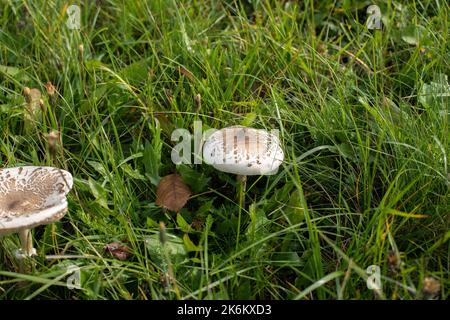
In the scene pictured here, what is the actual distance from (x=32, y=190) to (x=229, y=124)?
864 mm

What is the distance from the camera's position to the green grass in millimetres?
2031

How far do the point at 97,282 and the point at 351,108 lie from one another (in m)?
1.27

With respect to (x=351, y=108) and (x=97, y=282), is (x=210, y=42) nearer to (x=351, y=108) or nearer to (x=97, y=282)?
(x=351, y=108)

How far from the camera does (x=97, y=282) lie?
196 cm

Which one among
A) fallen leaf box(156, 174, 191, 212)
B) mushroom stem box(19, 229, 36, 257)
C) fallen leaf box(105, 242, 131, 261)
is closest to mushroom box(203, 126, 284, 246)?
fallen leaf box(156, 174, 191, 212)

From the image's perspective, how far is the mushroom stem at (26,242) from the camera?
2.02 m

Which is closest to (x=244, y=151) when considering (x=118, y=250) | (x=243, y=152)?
(x=243, y=152)

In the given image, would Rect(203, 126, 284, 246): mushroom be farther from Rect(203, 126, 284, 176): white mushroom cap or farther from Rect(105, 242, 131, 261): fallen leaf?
Rect(105, 242, 131, 261): fallen leaf

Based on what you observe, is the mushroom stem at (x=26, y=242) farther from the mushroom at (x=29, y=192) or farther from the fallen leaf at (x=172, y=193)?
the fallen leaf at (x=172, y=193)

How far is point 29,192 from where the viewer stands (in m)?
2.12

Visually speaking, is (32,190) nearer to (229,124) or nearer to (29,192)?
(29,192)

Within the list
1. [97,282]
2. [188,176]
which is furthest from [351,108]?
[97,282]

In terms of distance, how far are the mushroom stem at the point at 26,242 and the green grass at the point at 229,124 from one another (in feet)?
0.13
